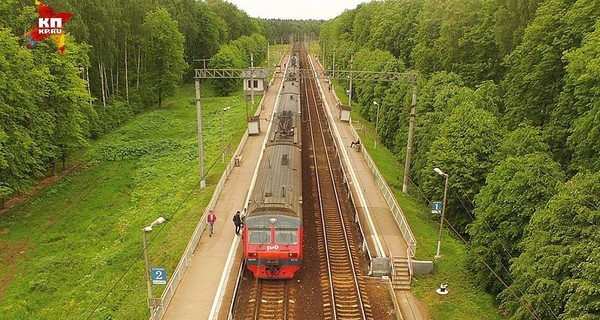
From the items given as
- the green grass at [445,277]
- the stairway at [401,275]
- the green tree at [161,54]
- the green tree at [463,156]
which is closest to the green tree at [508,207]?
the green grass at [445,277]

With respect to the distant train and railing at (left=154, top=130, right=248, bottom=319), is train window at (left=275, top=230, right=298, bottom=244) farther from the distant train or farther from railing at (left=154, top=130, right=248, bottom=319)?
railing at (left=154, top=130, right=248, bottom=319)

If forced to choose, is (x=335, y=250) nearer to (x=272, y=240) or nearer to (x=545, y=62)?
(x=272, y=240)

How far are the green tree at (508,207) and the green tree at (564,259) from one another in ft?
5.49

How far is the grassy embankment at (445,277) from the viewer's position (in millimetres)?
20969

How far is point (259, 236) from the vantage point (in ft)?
70.9

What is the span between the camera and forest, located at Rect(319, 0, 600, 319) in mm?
16766

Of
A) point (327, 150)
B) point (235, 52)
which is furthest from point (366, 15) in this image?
point (327, 150)

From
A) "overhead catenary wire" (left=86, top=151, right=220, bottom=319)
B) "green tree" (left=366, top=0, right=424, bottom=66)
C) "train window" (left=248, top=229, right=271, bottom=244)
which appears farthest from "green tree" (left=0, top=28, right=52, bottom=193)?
"green tree" (left=366, top=0, right=424, bottom=66)

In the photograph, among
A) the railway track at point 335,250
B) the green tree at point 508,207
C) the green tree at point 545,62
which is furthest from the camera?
the green tree at point 545,62

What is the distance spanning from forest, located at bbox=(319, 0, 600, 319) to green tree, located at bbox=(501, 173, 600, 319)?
0.13ft

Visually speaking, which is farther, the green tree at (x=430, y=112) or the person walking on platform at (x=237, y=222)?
the green tree at (x=430, y=112)

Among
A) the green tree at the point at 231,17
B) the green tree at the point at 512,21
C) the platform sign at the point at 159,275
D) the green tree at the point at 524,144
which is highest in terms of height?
the green tree at the point at 231,17

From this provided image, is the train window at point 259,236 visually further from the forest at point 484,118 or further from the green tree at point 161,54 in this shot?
the green tree at point 161,54

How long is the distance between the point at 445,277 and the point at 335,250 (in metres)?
6.12
